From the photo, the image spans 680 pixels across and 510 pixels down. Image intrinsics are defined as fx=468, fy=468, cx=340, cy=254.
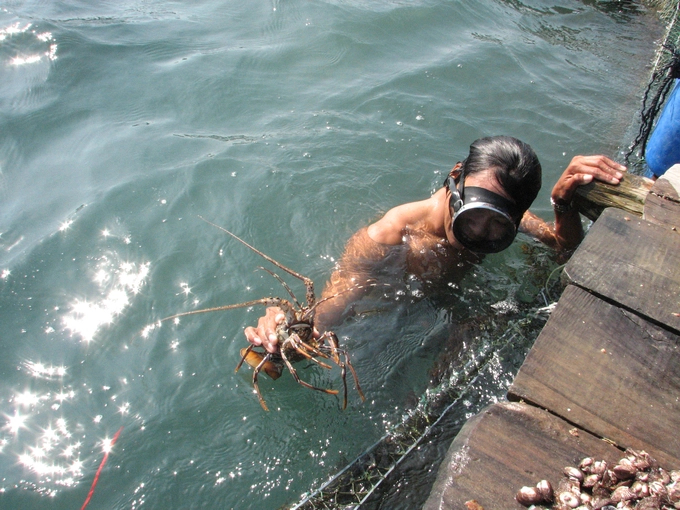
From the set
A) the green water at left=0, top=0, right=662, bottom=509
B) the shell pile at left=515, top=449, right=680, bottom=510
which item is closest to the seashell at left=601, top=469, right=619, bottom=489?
the shell pile at left=515, top=449, right=680, bottom=510

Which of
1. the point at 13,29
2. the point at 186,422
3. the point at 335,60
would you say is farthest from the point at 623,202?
the point at 13,29

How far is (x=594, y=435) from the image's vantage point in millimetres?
1912

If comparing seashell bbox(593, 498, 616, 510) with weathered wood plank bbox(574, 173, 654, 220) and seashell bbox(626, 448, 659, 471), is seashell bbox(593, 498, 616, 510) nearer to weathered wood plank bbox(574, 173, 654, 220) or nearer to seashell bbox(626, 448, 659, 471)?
seashell bbox(626, 448, 659, 471)

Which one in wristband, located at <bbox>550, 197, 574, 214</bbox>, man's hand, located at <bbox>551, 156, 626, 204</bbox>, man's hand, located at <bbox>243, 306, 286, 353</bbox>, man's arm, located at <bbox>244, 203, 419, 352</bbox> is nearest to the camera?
man's hand, located at <bbox>243, 306, 286, 353</bbox>

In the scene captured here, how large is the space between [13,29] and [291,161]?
475 centimetres

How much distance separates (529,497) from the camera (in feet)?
5.38

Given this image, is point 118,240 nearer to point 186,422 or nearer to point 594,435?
point 186,422

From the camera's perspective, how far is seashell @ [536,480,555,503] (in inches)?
64.8

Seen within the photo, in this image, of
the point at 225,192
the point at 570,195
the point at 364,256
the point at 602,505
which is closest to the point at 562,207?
the point at 570,195

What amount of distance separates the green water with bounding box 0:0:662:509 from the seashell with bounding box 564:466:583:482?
3.88 ft

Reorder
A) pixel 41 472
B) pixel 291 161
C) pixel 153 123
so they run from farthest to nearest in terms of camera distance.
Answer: pixel 153 123
pixel 291 161
pixel 41 472

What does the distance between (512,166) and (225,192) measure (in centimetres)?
293

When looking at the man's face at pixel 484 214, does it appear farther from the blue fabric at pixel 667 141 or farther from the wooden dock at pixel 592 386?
the blue fabric at pixel 667 141

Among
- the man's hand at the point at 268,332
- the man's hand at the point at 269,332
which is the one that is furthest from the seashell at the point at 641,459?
the man's hand at the point at 268,332
